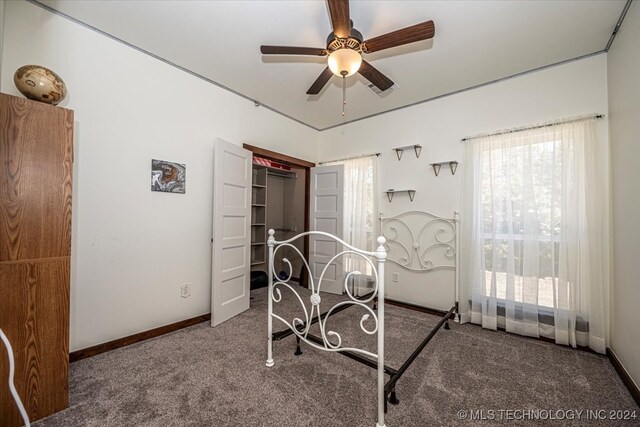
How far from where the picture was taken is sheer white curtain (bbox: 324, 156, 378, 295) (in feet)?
12.6

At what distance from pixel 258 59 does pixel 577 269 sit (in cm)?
369

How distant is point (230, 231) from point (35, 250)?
1.67 m

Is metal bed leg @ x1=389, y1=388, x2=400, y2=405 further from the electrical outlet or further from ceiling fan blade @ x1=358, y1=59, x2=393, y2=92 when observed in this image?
ceiling fan blade @ x1=358, y1=59, x2=393, y2=92

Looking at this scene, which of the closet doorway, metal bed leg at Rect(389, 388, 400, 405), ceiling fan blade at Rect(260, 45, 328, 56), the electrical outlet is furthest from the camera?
the closet doorway

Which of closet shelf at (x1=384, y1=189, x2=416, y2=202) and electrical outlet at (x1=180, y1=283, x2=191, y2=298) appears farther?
closet shelf at (x1=384, y1=189, x2=416, y2=202)

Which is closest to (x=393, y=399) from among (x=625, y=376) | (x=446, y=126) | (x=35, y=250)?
(x=625, y=376)

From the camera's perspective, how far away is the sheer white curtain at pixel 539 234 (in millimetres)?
2305

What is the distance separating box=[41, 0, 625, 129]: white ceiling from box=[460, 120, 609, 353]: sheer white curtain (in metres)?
0.75

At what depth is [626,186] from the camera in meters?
1.93

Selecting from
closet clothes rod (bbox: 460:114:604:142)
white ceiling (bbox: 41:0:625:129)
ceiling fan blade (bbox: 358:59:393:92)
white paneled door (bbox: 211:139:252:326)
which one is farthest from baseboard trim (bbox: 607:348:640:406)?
white paneled door (bbox: 211:139:252:326)

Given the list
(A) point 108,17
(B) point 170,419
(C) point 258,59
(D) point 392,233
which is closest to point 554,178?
(D) point 392,233

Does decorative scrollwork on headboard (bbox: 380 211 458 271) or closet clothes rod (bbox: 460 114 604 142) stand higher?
closet clothes rod (bbox: 460 114 604 142)

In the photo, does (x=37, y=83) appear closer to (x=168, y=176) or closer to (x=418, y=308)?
(x=168, y=176)

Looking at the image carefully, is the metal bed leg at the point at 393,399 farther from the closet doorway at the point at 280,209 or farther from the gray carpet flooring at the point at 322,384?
the closet doorway at the point at 280,209
